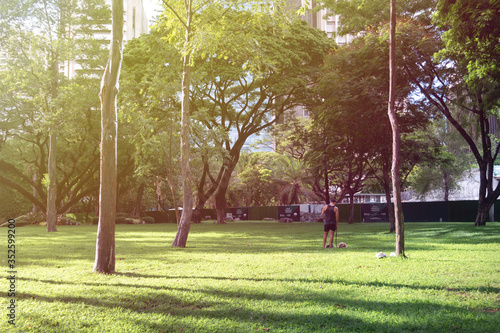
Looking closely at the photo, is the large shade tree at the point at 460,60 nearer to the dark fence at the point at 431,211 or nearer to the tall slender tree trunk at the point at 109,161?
the tall slender tree trunk at the point at 109,161

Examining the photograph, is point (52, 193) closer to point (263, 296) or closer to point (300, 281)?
point (300, 281)

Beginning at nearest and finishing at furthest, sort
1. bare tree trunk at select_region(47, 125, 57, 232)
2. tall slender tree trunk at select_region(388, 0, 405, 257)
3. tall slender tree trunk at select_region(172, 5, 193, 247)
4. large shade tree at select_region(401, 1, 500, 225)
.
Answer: tall slender tree trunk at select_region(388, 0, 405, 257), large shade tree at select_region(401, 1, 500, 225), tall slender tree trunk at select_region(172, 5, 193, 247), bare tree trunk at select_region(47, 125, 57, 232)

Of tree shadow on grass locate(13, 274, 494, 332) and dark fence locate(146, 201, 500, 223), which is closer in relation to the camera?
tree shadow on grass locate(13, 274, 494, 332)

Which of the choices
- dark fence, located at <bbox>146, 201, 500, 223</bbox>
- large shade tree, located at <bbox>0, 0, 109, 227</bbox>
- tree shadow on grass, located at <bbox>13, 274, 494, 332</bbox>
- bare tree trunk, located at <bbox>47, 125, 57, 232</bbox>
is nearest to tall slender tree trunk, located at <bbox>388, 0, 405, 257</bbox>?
tree shadow on grass, located at <bbox>13, 274, 494, 332</bbox>

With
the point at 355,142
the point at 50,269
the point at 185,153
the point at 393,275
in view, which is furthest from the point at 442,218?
the point at 50,269

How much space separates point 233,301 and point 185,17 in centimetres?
1177

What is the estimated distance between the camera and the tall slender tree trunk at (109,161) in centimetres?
834

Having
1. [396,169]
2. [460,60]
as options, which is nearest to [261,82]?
[460,60]

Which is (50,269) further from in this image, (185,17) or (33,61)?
(33,61)

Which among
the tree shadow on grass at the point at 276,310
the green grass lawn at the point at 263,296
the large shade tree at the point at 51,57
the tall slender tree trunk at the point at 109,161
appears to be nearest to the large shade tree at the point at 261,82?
the large shade tree at the point at 51,57

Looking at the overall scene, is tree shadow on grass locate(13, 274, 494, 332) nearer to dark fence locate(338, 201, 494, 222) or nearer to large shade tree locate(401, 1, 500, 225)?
large shade tree locate(401, 1, 500, 225)

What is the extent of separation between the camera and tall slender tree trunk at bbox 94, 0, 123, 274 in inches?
328

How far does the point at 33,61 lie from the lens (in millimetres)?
26234

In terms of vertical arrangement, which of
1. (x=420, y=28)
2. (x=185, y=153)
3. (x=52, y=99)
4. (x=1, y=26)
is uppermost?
(x=1, y=26)
